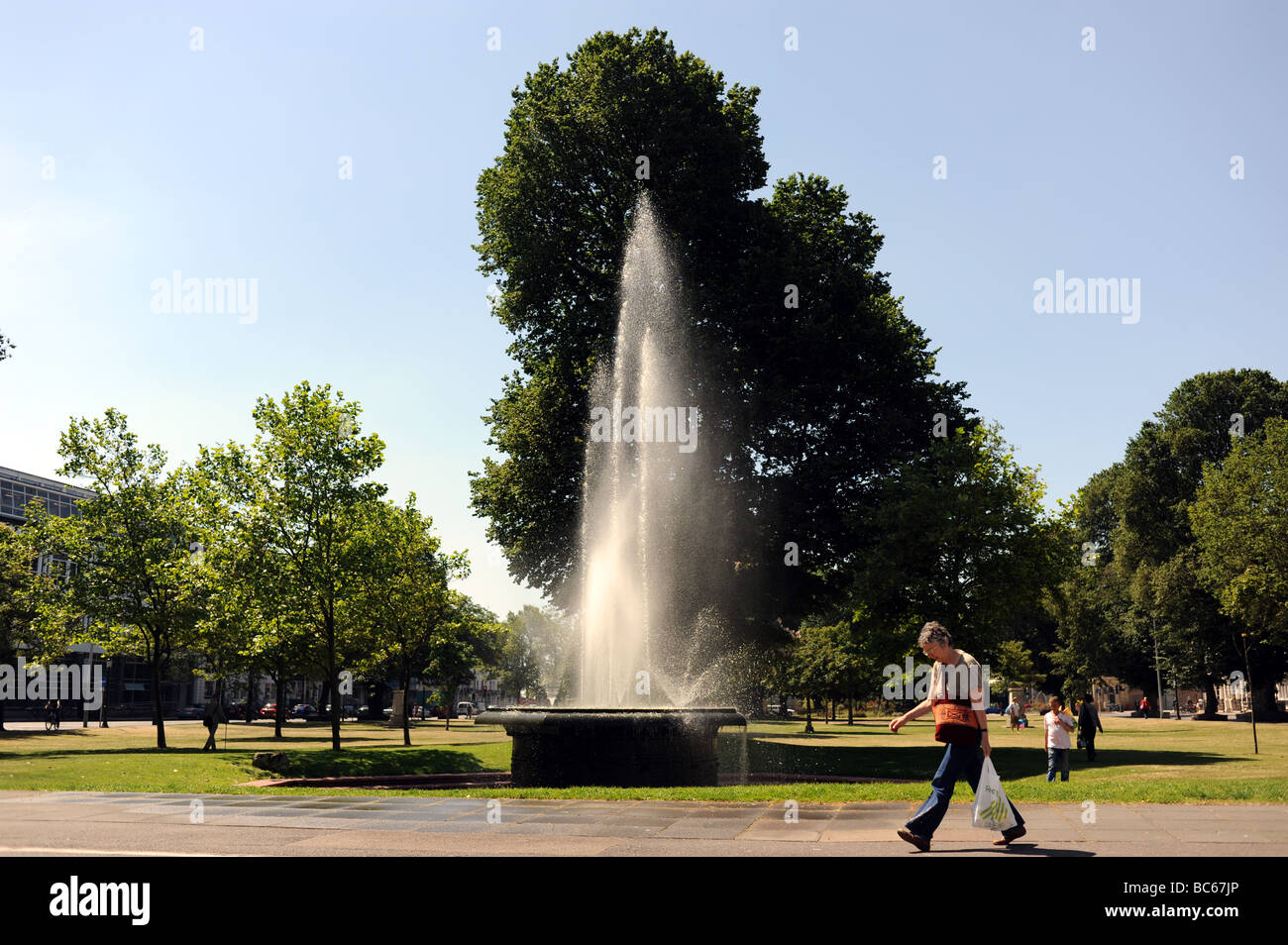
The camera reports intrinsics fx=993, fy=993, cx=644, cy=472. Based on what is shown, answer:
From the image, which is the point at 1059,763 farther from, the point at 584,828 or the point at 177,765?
the point at 177,765

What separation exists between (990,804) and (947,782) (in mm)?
397

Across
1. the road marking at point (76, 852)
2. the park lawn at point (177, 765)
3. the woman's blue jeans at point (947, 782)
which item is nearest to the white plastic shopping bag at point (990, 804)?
the woman's blue jeans at point (947, 782)

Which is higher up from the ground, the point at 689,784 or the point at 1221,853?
the point at 1221,853

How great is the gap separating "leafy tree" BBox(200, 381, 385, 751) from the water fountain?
891 cm

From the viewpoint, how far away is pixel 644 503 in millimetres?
30359

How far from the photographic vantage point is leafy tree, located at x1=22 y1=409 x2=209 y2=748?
41625mm

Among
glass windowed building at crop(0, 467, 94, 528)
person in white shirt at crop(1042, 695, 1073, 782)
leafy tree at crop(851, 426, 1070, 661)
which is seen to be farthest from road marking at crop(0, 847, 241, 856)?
glass windowed building at crop(0, 467, 94, 528)

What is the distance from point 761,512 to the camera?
3441cm

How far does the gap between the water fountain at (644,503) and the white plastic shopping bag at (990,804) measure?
464 inches

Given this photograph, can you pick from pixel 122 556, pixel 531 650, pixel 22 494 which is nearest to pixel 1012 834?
pixel 122 556

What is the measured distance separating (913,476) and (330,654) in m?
21.9

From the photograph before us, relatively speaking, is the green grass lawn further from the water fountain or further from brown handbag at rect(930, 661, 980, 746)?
the water fountain
